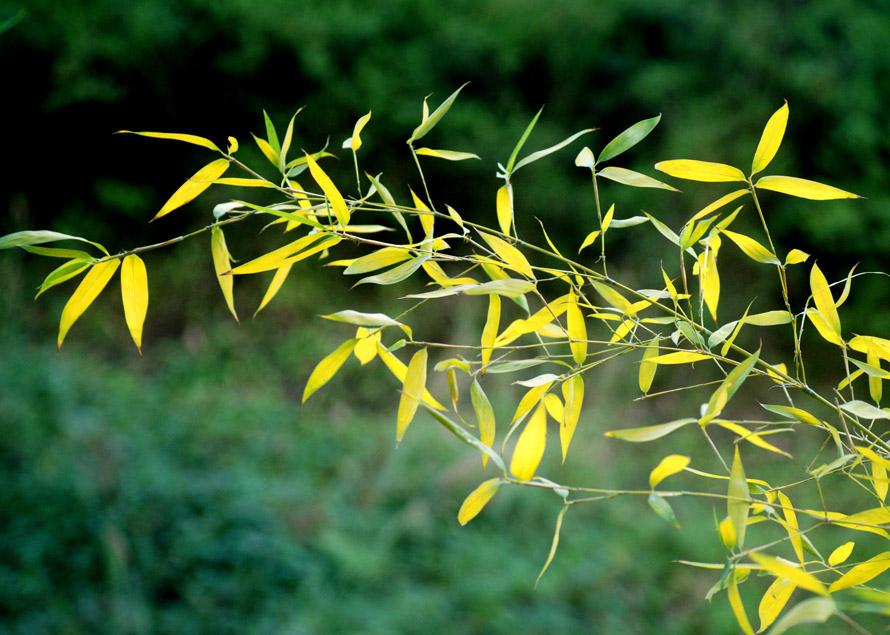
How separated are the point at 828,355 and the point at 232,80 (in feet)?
9.87

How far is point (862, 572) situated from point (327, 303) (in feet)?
9.10

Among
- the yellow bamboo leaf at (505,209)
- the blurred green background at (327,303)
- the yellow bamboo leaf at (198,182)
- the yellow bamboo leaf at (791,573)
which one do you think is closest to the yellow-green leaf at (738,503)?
the yellow bamboo leaf at (791,573)

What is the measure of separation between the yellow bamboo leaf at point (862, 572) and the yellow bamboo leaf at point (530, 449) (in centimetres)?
14

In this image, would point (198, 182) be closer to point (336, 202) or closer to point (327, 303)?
point (336, 202)

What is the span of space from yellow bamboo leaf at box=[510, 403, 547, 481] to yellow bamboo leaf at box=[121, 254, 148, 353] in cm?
18

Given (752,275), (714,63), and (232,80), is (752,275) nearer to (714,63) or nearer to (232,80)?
(714,63)

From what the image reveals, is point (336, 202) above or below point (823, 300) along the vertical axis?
above

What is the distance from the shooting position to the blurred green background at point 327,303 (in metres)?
1.39

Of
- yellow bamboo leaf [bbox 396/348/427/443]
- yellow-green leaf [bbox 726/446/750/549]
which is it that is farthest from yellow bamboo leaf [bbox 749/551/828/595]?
yellow bamboo leaf [bbox 396/348/427/443]

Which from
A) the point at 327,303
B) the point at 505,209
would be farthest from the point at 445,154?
the point at 327,303

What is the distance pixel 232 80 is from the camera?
3.05 meters

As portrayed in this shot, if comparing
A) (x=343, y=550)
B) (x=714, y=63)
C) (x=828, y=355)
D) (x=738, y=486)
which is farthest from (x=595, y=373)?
(x=738, y=486)

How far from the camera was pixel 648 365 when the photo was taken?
324mm

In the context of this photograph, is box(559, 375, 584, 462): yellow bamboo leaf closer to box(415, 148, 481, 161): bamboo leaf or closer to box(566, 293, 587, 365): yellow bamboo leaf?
box(566, 293, 587, 365): yellow bamboo leaf
